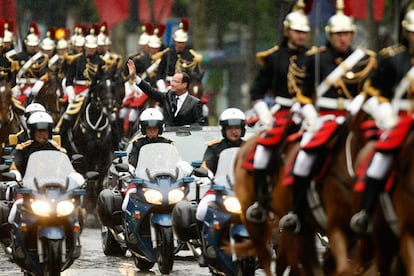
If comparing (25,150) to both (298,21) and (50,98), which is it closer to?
(298,21)

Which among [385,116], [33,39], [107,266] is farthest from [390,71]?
[33,39]

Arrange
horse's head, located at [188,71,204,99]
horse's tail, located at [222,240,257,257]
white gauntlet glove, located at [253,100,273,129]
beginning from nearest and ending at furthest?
1. white gauntlet glove, located at [253,100,273,129]
2. horse's tail, located at [222,240,257,257]
3. horse's head, located at [188,71,204,99]

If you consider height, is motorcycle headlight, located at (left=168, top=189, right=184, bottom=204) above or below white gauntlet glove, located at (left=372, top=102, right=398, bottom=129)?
below

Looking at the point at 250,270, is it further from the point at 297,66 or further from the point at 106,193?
the point at 106,193

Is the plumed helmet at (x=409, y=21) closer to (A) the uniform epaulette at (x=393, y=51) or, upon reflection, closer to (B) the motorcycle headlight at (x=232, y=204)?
(A) the uniform epaulette at (x=393, y=51)

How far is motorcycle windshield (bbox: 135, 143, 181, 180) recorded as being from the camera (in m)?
20.4

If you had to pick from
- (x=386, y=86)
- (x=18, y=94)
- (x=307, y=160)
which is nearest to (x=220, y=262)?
(x=307, y=160)

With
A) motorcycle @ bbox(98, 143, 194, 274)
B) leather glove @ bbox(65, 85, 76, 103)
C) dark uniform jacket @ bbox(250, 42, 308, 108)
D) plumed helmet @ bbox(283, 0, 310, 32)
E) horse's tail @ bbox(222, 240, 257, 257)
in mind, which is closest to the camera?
plumed helmet @ bbox(283, 0, 310, 32)

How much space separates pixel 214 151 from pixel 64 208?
2.03 metres

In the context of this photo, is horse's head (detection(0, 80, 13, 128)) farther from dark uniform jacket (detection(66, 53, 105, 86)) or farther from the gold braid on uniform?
the gold braid on uniform

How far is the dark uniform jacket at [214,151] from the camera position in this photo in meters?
19.5

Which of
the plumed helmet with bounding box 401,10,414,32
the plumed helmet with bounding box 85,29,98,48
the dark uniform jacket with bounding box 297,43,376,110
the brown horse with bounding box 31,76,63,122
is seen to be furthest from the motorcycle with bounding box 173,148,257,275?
the plumed helmet with bounding box 85,29,98,48

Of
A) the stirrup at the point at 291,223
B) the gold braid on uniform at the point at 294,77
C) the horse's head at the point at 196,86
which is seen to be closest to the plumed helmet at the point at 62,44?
the horse's head at the point at 196,86

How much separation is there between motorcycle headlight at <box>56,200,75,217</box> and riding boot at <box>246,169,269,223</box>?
184 cm
